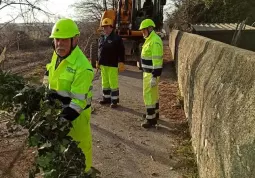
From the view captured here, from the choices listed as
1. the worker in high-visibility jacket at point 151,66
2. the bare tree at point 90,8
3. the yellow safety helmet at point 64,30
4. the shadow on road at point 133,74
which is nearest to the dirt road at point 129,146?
the worker in high-visibility jacket at point 151,66

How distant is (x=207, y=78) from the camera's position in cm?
481

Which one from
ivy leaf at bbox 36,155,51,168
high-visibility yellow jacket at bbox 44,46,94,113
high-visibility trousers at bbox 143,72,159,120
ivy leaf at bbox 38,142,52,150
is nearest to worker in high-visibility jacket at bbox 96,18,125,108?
high-visibility trousers at bbox 143,72,159,120

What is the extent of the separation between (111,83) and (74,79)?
186 inches

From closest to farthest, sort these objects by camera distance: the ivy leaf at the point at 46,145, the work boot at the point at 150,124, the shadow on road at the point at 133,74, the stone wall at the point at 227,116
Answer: the stone wall at the point at 227,116
the ivy leaf at the point at 46,145
the work boot at the point at 150,124
the shadow on road at the point at 133,74

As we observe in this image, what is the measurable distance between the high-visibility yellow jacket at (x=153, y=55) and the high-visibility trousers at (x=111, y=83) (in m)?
1.63

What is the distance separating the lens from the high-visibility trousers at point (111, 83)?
8375 millimetres

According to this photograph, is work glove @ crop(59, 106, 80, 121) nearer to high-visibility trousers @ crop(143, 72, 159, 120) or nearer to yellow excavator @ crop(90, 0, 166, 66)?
high-visibility trousers @ crop(143, 72, 159, 120)

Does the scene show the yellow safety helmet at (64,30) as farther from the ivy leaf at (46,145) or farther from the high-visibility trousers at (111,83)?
the high-visibility trousers at (111,83)

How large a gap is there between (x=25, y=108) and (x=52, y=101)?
30 cm

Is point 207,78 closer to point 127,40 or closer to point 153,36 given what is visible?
point 153,36

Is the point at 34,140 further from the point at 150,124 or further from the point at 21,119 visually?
the point at 150,124

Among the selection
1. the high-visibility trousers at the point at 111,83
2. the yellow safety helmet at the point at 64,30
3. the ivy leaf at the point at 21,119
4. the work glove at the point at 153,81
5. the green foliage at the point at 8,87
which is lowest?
the high-visibility trousers at the point at 111,83

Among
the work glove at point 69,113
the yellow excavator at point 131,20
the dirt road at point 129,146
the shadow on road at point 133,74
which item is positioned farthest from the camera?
the yellow excavator at point 131,20

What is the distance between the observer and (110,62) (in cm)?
845
